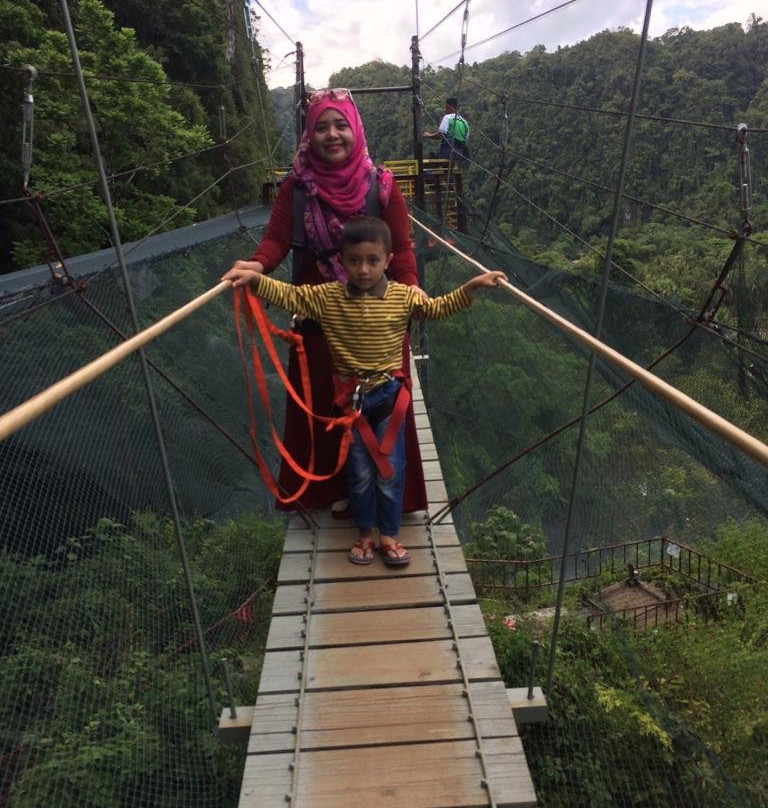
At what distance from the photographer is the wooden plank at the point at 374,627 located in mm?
1399

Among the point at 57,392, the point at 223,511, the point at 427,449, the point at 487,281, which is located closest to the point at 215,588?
the point at 223,511

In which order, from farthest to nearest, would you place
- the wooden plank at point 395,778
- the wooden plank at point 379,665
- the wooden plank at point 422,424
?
the wooden plank at point 422,424 < the wooden plank at point 379,665 < the wooden plank at point 395,778

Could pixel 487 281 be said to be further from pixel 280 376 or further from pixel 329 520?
pixel 329 520

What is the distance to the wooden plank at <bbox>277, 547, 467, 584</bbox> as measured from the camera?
5.25ft

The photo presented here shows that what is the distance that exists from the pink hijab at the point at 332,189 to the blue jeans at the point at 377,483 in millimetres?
344

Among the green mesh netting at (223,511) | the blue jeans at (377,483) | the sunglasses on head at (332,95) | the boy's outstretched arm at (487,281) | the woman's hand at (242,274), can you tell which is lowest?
the green mesh netting at (223,511)

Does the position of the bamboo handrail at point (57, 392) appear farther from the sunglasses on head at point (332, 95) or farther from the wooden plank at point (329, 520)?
the wooden plank at point (329, 520)

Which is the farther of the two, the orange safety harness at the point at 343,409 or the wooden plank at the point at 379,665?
the orange safety harness at the point at 343,409

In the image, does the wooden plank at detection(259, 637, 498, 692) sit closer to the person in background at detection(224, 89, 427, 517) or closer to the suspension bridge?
the suspension bridge

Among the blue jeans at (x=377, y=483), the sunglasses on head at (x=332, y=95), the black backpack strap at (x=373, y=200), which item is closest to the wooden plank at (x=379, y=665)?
the blue jeans at (x=377, y=483)

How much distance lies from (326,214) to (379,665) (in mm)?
972

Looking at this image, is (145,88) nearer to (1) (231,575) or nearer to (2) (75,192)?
(2) (75,192)

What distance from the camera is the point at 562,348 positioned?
9.04 ft

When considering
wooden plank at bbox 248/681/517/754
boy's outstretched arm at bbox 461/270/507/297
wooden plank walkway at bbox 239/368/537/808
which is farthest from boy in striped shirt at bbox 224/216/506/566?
wooden plank at bbox 248/681/517/754
